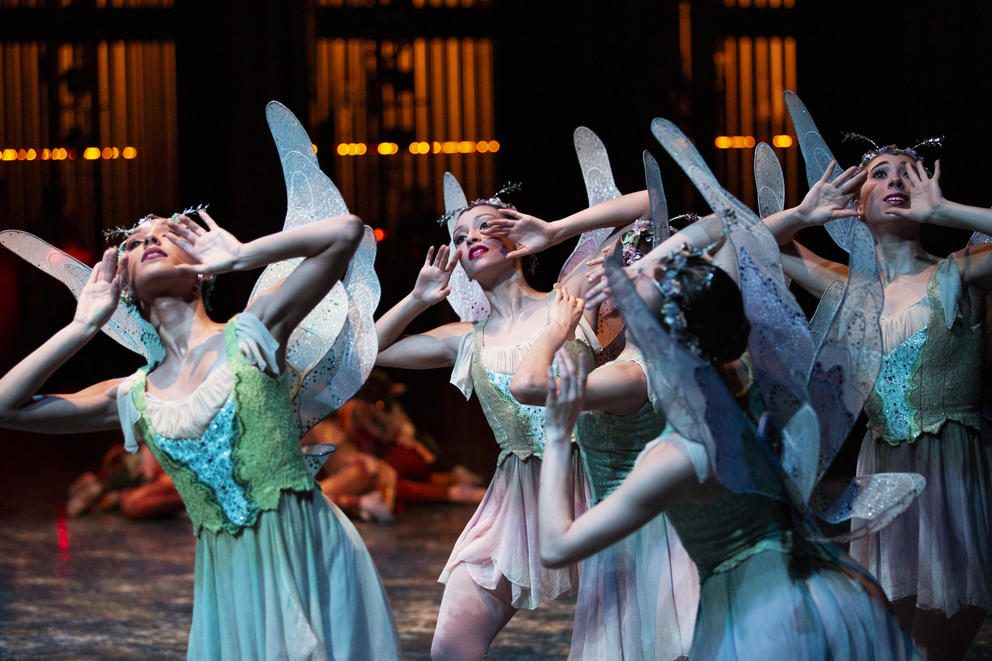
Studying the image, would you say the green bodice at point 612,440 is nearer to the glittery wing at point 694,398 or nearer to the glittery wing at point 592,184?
the glittery wing at point 592,184

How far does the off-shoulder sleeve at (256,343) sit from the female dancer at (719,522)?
638mm

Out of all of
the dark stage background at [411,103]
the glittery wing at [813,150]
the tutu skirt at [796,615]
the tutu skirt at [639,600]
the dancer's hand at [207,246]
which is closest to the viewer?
the tutu skirt at [796,615]

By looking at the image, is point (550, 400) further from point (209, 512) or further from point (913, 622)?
point (913, 622)

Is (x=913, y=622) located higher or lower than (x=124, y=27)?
lower

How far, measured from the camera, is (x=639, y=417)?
2531 millimetres

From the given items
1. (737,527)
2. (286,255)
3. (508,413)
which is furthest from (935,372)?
(286,255)

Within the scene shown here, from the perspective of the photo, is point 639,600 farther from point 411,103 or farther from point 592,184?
point 411,103

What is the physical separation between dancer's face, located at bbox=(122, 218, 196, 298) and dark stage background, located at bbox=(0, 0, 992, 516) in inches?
146

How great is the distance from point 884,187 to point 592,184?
743mm

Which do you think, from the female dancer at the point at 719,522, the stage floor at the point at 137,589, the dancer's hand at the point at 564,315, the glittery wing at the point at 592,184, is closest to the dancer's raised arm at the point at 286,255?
the dancer's hand at the point at 564,315

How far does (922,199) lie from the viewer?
2.90 metres

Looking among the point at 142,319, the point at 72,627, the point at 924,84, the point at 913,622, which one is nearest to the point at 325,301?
the point at 142,319

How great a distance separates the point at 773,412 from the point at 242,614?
1.05 meters

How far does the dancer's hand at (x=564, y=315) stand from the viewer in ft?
7.42
